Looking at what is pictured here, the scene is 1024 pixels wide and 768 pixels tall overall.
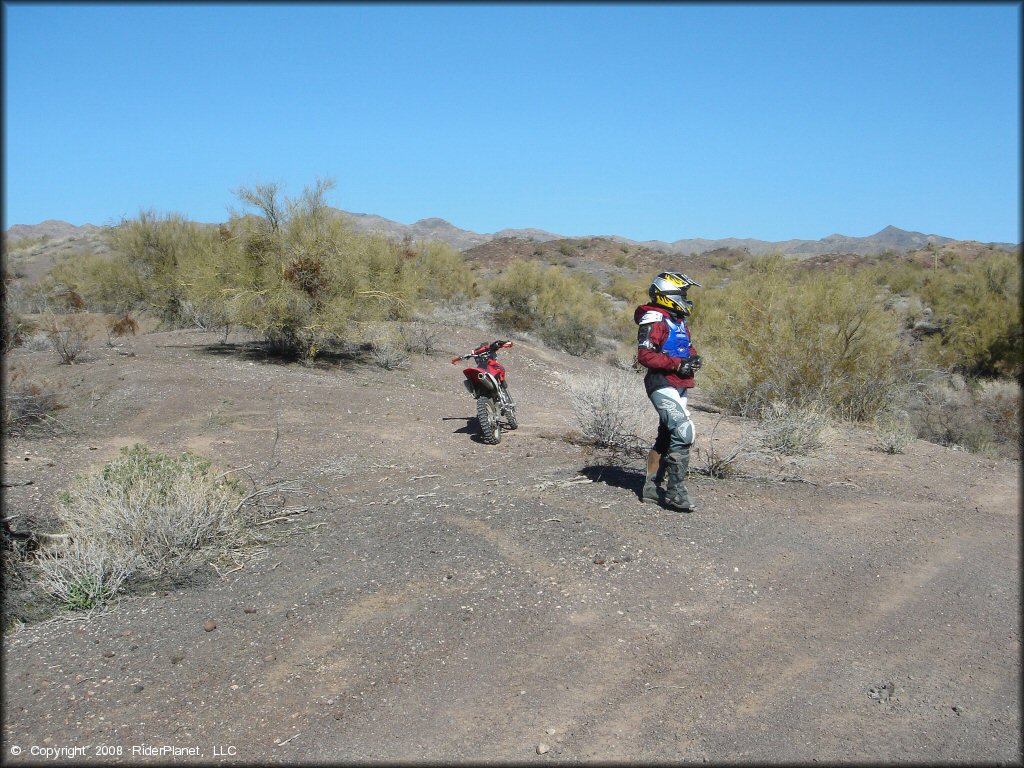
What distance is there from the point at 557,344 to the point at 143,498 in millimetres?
19786

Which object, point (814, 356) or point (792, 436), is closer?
point (792, 436)

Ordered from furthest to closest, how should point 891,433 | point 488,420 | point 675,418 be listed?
point 488,420, point 891,433, point 675,418

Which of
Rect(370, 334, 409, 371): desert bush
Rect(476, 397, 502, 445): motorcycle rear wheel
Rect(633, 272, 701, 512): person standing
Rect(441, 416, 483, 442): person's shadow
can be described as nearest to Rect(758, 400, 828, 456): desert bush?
Rect(633, 272, 701, 512): person standing

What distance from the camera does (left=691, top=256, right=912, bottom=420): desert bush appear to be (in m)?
12.1

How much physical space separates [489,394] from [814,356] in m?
5.71

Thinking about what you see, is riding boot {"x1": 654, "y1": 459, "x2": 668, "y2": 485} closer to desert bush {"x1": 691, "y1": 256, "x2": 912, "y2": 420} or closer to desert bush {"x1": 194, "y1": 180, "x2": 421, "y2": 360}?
desert bush {"x1": 691, "y1": 256, "x2": 912, "y2": 420}

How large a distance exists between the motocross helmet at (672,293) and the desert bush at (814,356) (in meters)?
5.71

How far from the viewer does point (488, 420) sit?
31.8ft

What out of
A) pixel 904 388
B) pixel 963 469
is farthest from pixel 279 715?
pixel 904 388

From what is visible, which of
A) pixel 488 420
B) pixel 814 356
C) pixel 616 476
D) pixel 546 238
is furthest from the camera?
pixel 546 238

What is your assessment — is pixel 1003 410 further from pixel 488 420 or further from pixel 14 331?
pixel 14 331

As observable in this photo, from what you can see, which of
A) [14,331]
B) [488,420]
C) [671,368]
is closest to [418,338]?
[14,331]

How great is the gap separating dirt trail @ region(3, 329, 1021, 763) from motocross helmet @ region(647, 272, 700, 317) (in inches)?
67.0

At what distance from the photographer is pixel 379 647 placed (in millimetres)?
4434
